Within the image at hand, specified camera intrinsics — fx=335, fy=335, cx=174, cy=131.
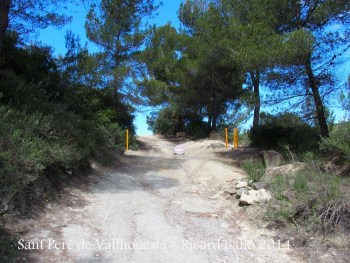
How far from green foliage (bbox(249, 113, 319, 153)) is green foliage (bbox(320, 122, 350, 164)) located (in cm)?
258

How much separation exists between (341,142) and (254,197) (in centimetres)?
267

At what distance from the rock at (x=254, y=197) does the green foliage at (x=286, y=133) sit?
4.84m

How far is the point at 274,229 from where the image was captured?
498 cm

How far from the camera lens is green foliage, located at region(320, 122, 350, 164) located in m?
6.91

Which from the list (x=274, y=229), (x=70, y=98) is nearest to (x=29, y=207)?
(x=274, y=229)

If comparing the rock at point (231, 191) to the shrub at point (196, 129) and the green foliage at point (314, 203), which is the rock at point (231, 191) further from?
the shrub at point (196, 129)

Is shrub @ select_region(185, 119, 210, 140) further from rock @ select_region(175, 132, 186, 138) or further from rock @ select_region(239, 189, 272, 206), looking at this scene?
rock @ select_region(239, 189, 272, 206)

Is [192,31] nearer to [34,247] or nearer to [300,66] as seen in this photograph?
[300,66]

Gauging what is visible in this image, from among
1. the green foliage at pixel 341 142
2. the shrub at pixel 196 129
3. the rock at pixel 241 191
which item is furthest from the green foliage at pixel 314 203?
the shrub at pixel 196 129

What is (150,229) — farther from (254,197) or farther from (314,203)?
(314,203)

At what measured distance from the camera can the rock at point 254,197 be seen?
5.77m

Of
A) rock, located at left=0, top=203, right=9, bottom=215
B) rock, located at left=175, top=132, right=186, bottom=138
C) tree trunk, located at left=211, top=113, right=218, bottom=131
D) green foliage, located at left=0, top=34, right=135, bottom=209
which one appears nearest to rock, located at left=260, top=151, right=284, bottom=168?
green foliage, located at left=0, top=34, right=135, bottom=209

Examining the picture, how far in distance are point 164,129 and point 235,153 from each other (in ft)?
66.2

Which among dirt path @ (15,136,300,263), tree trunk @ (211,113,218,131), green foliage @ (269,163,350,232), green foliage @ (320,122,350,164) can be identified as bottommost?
dirt path @ (15,136,300,263)
